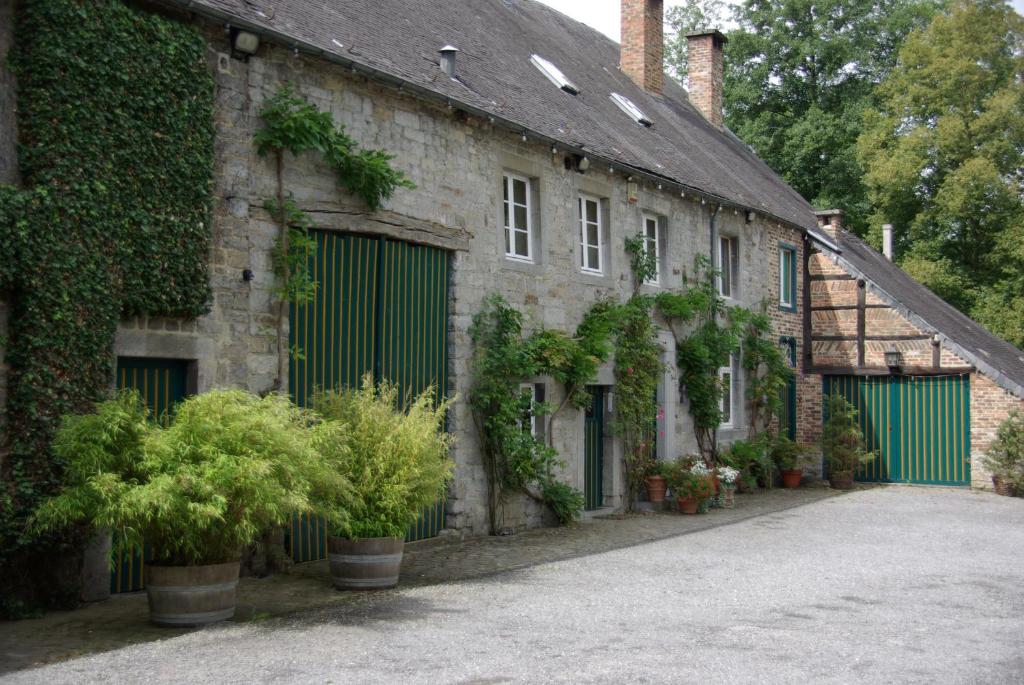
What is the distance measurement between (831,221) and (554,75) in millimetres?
9263

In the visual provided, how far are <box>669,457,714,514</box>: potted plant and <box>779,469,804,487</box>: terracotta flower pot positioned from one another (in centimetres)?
492

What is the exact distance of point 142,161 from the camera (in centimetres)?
822

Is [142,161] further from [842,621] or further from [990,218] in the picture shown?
[990,218]

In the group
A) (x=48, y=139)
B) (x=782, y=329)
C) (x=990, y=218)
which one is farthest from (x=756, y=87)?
(x=48, y=139)

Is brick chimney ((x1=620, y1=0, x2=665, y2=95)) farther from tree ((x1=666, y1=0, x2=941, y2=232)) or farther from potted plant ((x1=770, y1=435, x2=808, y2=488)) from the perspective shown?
tree ((x1=666, y1=0, x2=941, y2=232))

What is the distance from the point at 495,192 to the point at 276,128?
3.57m

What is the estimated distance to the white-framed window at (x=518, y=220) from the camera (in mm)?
12930

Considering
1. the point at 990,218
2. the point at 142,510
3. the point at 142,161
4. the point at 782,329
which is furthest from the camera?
the point at 990,218

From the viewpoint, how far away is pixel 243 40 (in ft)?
→ 30.1

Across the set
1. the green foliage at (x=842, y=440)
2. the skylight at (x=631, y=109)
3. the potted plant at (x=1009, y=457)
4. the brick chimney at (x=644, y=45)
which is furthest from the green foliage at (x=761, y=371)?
the brick chimney at (x=644, y=45)

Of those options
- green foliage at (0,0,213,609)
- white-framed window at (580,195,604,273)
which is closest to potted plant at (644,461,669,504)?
white-framed window at (580,195,604,273)

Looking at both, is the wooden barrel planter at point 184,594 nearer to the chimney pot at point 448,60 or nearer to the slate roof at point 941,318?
the chimney pot at point 448,60

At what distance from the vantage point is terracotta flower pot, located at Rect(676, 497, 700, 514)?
1480cm

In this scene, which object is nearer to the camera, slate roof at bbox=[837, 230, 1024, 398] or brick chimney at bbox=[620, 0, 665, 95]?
slate roof at bbox=[837, 230, 1024, 398]
